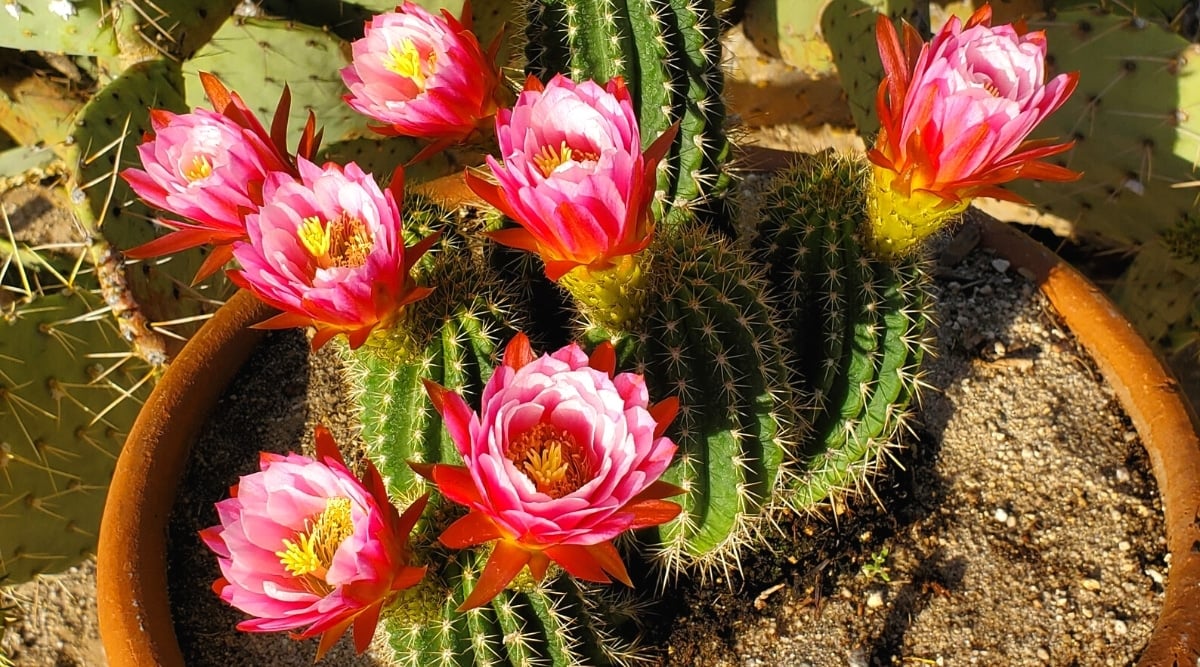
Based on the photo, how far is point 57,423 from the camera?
5.02 feet

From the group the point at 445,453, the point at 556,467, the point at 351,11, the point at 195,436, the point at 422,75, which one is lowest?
the point at 195,436

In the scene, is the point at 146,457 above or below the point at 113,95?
below

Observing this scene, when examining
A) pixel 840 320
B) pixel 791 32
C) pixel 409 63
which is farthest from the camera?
pixel 791 32

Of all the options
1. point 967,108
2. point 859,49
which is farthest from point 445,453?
point 859,49

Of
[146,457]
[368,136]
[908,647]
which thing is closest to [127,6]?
[368,136]

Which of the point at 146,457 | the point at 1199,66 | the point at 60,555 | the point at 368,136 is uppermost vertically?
the point at 1199,66

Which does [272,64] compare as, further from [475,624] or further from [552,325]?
[475,624]

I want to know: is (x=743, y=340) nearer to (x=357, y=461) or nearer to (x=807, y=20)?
(x=357, y=461)

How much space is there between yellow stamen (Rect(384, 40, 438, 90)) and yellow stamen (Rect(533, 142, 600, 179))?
223 mm

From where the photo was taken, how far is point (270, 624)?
74 cm

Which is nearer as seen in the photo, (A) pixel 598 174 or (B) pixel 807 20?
(A) pixel 598 174

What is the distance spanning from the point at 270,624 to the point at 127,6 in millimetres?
1236

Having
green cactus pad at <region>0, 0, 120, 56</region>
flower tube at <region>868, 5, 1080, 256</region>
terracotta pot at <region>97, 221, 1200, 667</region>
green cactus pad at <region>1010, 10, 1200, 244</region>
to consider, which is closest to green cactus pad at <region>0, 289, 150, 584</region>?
terracotta pot at <region>97, 221, 1200, 667</region>

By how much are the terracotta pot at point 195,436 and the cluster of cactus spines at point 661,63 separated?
0.59 m
